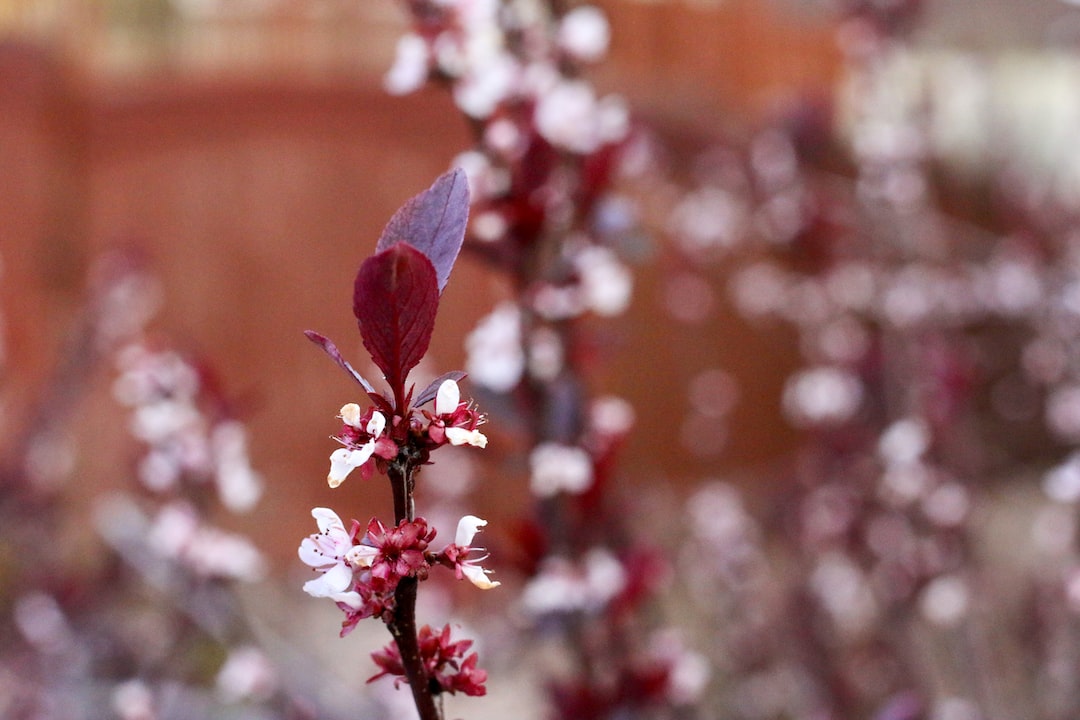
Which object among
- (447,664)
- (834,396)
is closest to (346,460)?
(447,664)

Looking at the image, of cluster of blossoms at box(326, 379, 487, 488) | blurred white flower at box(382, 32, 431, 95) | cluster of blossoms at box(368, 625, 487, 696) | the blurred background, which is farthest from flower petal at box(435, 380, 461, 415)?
the blurred background

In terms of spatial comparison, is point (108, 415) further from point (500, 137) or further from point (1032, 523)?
point (1032, 523)

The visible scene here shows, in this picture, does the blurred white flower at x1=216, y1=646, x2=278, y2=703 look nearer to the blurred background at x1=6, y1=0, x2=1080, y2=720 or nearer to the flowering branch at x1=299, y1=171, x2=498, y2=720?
the flowering branch at x1=299, y1=171, x2=498, y2=720

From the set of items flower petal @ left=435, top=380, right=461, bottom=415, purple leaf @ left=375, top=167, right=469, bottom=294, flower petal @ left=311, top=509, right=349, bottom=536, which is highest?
purple leaf @ left=375, top=167, right=469, bottom=294

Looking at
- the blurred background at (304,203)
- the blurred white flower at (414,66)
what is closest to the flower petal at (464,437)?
the blurred white flower at (414,66)

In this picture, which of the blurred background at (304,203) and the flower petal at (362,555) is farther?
the blurred background at (304,203)

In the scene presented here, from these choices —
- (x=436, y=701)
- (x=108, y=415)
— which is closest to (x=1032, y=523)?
(x=108, y=415)

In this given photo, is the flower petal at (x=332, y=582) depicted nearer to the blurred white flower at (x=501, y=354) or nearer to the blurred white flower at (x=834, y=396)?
the blurred white flower at (x=501, y=354)
